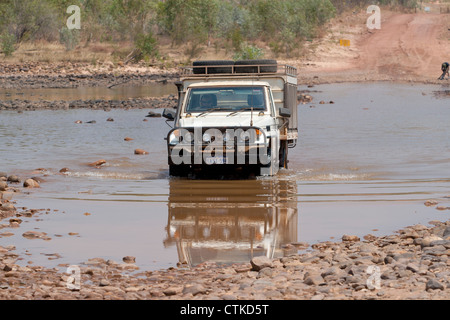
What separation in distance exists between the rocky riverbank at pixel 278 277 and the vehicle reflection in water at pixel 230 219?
382 mm

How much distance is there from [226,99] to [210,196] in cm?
214

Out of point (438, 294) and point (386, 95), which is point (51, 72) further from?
point (438, 294)

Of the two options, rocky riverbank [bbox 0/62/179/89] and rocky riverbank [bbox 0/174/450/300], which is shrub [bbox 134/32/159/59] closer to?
rocky riverbank [bbox 0/62/179/89]

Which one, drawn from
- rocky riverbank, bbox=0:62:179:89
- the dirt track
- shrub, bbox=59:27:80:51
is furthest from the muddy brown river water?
shrub, bbox=59:27:80:51

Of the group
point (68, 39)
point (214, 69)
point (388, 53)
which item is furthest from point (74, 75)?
point (214, 69)

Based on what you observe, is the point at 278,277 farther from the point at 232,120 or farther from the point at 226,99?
the point at 226,99

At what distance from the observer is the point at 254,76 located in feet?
44.9

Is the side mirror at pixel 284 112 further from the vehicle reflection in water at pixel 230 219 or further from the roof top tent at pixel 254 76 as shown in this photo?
the vehicle reflection in water at pixel 230 219

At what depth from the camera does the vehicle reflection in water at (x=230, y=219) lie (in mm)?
8133

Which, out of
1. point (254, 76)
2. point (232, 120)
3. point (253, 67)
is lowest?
point (232, 120)

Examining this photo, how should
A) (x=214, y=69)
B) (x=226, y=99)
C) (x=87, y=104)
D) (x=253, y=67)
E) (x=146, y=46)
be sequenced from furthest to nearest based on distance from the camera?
(x=146, y=46), (x=87, y=104), (x=214, y=69), (x=253, y=67), (x=226, y=99)

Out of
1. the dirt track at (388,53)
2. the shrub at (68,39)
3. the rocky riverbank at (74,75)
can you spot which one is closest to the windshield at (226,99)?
the rocky riverbank at (74,75)

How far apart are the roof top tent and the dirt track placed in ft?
93.6

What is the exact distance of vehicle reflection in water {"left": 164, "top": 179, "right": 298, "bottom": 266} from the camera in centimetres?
813
